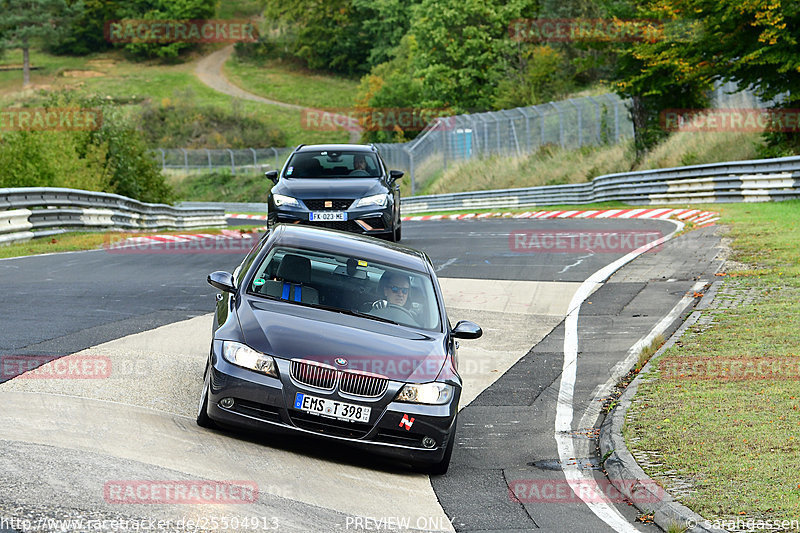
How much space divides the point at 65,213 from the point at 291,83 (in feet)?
332

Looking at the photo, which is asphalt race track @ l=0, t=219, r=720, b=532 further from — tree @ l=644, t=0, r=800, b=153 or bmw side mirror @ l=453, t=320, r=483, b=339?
Result: tree @ l=644, t=0, r=800, b=153

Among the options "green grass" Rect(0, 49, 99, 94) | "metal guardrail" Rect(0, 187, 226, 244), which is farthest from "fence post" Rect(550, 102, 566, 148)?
"green grass" Rect(0, 49, 99, 94)

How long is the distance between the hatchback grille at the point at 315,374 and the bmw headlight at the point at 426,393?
49 centimetres

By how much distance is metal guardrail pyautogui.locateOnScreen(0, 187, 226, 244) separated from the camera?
21531 millimetres

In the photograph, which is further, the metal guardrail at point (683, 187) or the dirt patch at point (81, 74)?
the dirt patch at point (81, 74)

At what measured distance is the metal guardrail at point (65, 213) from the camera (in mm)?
21531

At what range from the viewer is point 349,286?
28.4 ft

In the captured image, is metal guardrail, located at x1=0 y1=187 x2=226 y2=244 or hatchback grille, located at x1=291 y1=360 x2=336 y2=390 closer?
hatchback grille, located at x1=291 y1=360 x2=336 y2=390

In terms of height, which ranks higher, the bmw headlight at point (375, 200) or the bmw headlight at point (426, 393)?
the bmw headlight at point (426, 393)

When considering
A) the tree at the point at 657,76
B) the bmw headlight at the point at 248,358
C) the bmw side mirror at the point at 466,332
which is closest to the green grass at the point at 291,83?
the tree at the point at 657,76

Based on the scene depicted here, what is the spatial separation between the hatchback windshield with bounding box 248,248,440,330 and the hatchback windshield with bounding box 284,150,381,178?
951 cm

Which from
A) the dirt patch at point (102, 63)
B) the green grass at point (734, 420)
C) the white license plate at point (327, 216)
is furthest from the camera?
the dirt patch at point (102, 63)

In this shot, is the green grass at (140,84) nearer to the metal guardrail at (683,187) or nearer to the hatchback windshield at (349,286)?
the metal guardrail at (683,187)

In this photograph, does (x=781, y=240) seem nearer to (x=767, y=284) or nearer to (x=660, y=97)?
(x=767, y=284)
